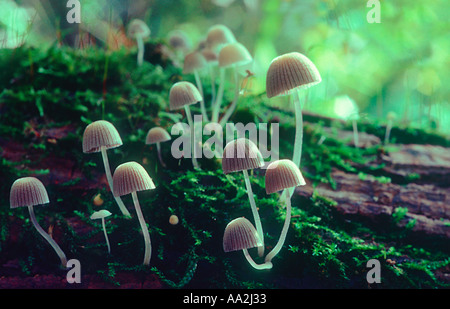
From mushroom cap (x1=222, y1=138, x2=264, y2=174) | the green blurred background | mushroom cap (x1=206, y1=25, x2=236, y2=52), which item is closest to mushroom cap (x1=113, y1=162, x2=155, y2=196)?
mushroom cap (x1=222, y1=138, x2=264, y2=174)

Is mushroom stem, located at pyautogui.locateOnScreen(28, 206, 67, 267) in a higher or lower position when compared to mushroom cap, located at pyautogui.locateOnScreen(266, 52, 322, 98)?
lower

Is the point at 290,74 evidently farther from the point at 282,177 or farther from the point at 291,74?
the point at 282,177

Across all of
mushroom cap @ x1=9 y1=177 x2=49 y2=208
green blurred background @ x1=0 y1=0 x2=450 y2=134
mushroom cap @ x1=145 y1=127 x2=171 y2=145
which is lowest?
mushroom cap @ x1=9 y1=177 x2=49 y2=208

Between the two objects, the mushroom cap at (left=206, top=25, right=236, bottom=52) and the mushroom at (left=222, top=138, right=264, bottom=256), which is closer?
the mushroom at (left=222, top=138, right=264, bottom=256)

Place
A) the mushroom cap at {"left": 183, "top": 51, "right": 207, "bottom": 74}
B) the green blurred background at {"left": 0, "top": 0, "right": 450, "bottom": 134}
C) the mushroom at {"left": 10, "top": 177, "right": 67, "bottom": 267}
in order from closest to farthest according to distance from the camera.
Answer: the mushroom at {"left": 10, "top": 177, "right": 67, "bottom": 267}
the mushroom cap at {"left": 183, "top": 51, "right": 207, "bottom": 74}
the green blurred background at {"left": 0, "top": 0, "right": 450, "bottom": 134}

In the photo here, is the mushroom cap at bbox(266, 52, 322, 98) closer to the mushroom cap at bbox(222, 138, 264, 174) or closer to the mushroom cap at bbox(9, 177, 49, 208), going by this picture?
the mushroom cap at bbox(222, 138, 264, 174)

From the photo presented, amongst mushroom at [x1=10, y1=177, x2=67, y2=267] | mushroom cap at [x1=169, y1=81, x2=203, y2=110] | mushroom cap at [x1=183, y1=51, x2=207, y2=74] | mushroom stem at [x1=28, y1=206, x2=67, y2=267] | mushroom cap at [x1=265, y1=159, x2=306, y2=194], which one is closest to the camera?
mushroom cap at [x1=265, y1=159, x2=306, y2=194]

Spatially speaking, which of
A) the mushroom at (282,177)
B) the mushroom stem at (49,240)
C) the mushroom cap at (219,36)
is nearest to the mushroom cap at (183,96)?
the mushroom at (282,177)

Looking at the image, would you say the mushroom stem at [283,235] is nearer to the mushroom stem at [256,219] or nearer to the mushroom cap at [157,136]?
the mushroom stem at [256,219]
